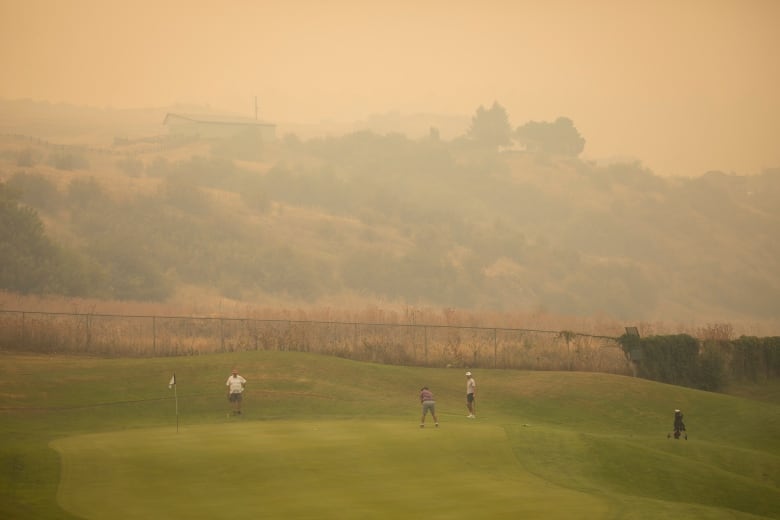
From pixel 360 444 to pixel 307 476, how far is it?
18.1ft

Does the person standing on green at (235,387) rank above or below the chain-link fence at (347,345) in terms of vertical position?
below

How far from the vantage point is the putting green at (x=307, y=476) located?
101 ft

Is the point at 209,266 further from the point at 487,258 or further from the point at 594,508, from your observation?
the point at 594,508

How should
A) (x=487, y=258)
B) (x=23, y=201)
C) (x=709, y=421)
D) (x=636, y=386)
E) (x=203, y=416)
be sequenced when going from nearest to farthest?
1. (x=203, y=416)
2. (x=709, y=421)
3. (x=636, y=386)
4. (x=23, y=201)
5. (x=487, y=258)

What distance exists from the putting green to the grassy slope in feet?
0.31

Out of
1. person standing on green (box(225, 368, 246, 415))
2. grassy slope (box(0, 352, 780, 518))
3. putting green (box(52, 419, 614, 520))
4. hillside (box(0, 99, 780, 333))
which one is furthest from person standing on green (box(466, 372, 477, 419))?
hillside (box(0, 99, 780, 333))

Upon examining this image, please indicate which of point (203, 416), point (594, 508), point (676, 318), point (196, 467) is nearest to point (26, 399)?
point (203, 416)

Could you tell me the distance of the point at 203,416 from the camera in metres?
53.0

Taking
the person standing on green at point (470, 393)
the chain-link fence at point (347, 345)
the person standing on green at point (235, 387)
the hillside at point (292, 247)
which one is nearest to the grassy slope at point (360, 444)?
the person standing on green at point (470, 393)

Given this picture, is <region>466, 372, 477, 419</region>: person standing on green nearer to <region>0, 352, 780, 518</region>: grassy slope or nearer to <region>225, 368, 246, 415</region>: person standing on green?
<region>0, 352, 780, 518</region>: grassy slope

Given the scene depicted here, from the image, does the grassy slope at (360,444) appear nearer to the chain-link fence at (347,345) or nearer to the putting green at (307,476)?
the putting green at (307,476)

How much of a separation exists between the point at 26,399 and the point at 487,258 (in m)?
125

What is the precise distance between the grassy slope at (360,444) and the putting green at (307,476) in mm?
95

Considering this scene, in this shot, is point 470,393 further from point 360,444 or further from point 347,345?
point 347,345
